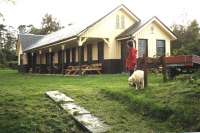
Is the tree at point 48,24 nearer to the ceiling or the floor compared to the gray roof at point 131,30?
nearer to the ceiling

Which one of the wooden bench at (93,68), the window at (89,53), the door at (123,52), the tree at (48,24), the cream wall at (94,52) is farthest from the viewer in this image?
the tree at (48,24)

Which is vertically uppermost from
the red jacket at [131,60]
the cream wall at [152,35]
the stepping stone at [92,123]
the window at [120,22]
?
the window at [120,22]

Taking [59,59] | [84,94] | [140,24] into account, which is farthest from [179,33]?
[84,94]

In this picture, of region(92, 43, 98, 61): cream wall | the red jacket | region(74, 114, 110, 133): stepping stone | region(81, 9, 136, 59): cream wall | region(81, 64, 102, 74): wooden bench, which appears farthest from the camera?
region(92, 43, 98, 61): cream wall

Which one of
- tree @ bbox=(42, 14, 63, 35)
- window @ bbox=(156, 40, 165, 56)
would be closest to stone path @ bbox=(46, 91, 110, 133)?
window @ bbox=(156, 40, 165, 56)

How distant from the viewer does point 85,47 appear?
35.1m

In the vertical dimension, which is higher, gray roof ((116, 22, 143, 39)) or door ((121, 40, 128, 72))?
gray roof ((116, 22, 143, 39))

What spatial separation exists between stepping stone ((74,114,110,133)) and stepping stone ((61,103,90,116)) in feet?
0.79

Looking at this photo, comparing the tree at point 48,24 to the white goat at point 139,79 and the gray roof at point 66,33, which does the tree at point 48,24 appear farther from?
the white goat at point 139,79

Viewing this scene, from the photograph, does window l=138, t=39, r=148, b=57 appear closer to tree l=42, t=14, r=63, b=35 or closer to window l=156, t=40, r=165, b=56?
window l=156, t=40, r=165, b=56

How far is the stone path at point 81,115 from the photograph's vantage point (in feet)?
28.9

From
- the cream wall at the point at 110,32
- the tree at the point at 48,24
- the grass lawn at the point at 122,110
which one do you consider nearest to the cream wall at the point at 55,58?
the cream wall at the point at 110,32

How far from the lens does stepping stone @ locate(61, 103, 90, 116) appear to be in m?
10.1

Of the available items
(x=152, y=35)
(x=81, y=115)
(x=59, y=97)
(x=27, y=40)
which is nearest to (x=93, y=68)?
(x=152, y=35)
